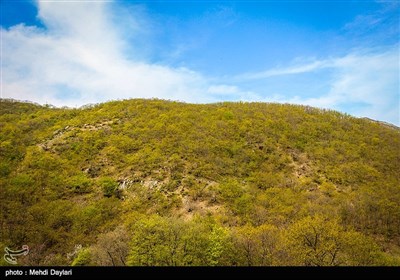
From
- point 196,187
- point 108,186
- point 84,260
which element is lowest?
point 84,260

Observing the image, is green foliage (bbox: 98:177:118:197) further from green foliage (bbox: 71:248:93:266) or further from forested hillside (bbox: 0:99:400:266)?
green foliage (bbox: 71:248:93:266)

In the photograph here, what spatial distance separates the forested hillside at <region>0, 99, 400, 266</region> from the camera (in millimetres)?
24688

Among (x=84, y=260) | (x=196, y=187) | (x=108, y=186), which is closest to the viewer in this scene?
(x=84, y=260)

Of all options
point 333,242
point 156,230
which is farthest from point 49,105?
point 333,242

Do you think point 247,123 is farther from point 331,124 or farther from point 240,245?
point 240,245

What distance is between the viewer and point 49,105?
7475 centimetres

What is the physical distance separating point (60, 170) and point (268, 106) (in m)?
45.6

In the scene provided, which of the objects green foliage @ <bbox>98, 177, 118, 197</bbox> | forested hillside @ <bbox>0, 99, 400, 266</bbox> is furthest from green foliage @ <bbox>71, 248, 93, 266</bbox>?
green foliage @ <bbox>98, 177, 118, 197</bbox>

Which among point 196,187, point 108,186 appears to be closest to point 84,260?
point 108,186

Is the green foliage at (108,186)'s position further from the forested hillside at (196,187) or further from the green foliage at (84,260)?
the green foliage at (84,260)

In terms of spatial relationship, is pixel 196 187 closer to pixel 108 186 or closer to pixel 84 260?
pixel 108 186

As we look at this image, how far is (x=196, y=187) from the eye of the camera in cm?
4047

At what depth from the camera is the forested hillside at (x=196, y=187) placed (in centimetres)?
2469

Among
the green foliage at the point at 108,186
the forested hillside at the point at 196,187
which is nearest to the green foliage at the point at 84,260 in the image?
the forested hillside at the point at 196,187
